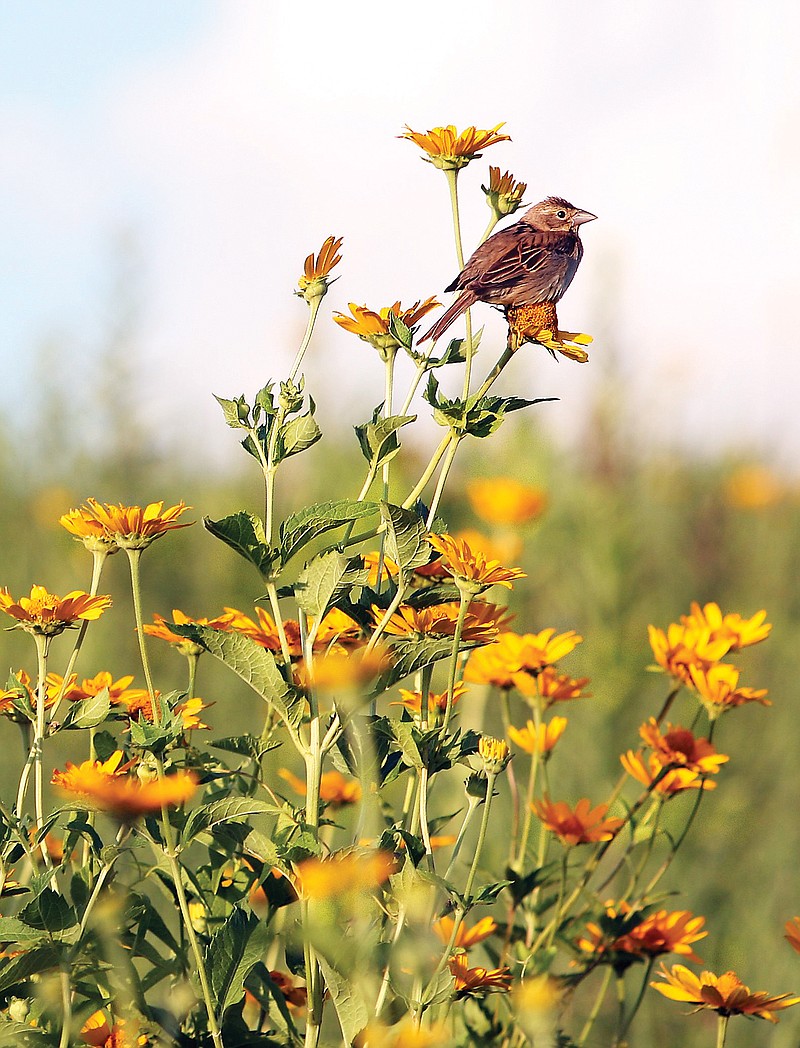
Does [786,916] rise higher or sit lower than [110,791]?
lower

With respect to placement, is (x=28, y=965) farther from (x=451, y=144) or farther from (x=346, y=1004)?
(x=451, y=144)

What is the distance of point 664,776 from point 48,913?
1.93 feet

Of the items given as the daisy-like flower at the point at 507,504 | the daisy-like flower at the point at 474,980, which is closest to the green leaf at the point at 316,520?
the daisy-like flower at the point at 474,980

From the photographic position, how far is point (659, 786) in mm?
1101

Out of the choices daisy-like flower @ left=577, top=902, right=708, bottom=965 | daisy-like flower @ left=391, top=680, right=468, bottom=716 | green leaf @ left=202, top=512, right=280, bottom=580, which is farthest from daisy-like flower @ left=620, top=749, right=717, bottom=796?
green leaf @ left=202, top=512, right=280, bottom=580

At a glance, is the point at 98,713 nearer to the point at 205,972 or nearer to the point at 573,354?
the point at 205,972

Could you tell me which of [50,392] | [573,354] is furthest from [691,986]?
[50,392]

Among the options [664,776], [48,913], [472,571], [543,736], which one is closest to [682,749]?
[664,776]

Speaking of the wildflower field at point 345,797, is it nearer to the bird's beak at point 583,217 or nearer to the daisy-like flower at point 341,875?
the daisy-like flower at point 341,875

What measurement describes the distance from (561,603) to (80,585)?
1487 millimetres

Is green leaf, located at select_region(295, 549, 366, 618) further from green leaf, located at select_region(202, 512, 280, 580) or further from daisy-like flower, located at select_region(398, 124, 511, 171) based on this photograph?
daisy-like flower, located at select_region(398, 124, 511, 171)

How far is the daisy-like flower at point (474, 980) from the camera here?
83cm

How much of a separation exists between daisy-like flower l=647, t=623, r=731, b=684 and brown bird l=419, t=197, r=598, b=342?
34 centimetres

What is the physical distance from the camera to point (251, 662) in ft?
2.69
